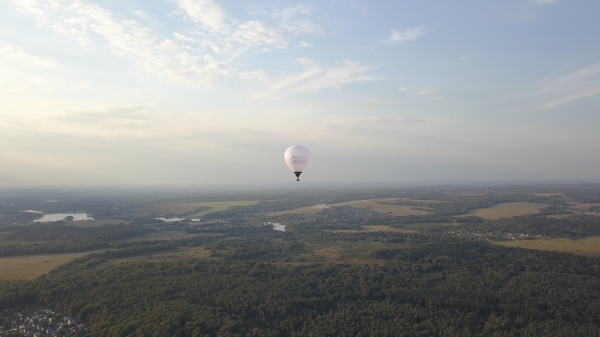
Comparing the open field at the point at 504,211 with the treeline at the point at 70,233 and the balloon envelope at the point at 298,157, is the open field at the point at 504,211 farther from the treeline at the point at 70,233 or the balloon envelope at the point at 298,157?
the treeline at the point at 70,233

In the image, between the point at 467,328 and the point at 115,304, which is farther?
the point at 115,304

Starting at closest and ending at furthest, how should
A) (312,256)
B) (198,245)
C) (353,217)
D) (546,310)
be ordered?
(546,310)
(312,256)
(198,245)
(353,217)

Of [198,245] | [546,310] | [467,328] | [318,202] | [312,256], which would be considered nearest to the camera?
[467,328]

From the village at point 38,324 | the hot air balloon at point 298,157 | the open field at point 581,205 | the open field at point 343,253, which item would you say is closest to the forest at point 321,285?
the open field at point 343,253

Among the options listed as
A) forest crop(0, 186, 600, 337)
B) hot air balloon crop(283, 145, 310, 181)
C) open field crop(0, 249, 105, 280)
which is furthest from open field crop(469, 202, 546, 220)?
open field crop(0, 249, 105, 280)

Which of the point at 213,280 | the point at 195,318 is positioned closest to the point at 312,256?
the point at 213,280

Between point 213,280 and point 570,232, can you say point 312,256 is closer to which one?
point 213,280
